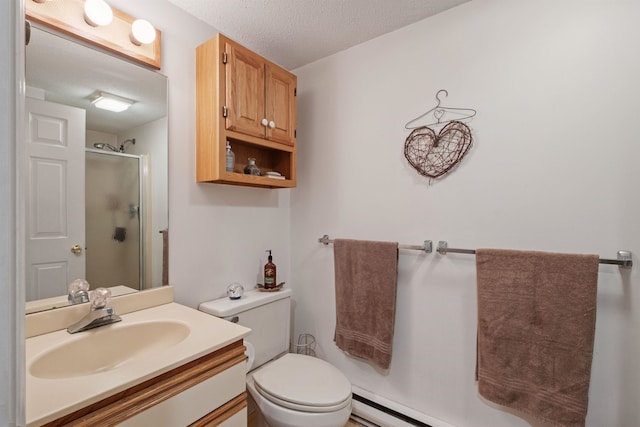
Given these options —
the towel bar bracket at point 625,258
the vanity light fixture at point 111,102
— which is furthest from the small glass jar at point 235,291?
the towel bar bracket at point 625,258

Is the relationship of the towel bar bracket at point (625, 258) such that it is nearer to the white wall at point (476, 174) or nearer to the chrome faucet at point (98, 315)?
the white wall at point (476, 174)

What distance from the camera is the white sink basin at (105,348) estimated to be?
3.05 ft

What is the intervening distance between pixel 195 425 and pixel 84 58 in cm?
145

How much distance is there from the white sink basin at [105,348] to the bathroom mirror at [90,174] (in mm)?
207

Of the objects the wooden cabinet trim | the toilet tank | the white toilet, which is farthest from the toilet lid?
the wooden cabinet trim

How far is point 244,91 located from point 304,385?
4.89 feet

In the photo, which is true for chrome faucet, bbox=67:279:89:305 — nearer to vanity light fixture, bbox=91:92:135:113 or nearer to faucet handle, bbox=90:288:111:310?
faucet handle, bbox=90:288:111:310

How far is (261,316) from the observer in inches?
64.7

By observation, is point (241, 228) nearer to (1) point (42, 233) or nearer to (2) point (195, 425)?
(1) point (42, 233)

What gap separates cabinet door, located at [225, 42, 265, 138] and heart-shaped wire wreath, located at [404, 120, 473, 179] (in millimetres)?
847

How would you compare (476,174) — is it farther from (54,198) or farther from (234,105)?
(54,198)

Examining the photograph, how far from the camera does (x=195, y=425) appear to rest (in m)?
0.92

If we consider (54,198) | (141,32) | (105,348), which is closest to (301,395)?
(105,348)

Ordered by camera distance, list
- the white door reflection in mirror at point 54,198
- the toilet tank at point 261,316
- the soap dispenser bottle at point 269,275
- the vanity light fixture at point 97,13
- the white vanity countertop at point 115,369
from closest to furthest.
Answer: the white vanity countertop at point 115,369 < the white door reflection in mirror at point 54,198 < the vanity light fixture at point 97,13 < the toilet tank at point 261,316 < the soap dispenser bottle at point 269,275
